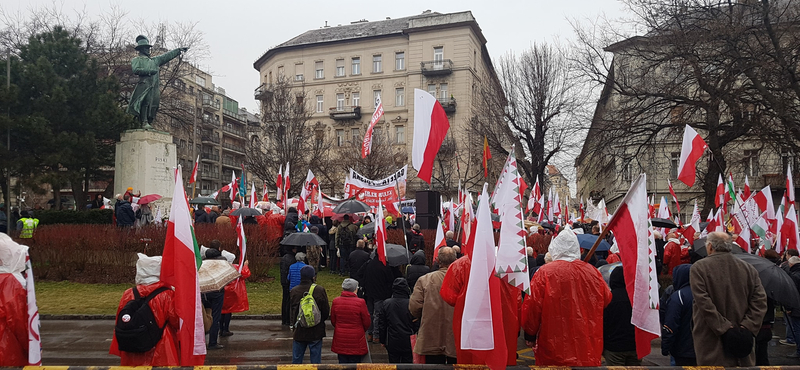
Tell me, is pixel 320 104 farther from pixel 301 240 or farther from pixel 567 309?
pixel 567 309

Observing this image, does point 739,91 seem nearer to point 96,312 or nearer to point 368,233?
point 368,233

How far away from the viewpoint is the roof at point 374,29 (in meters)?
53.1

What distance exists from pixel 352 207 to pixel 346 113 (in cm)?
4065

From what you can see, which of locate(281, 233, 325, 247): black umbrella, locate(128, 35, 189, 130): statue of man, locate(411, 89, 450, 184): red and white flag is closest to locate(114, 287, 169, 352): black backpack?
locate(281, 233, 325, 247): black umbrella

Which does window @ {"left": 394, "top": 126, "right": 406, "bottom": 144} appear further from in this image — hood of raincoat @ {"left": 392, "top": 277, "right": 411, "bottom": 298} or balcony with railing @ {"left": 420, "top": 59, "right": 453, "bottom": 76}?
hood of raincoat @ {"left": 392, "top": 277, "right": 411, "bottom": 298}

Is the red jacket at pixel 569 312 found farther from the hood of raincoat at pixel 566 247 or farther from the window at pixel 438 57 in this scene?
the window at pixel 438 57

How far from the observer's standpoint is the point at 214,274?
7617 mm

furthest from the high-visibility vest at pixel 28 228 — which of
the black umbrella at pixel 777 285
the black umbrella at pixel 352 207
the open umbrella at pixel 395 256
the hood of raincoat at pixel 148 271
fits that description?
the black umbrella at pixel 777 285

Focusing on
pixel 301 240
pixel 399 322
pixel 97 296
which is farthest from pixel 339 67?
pixel 399 322

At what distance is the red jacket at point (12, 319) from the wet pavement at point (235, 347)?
3.39 m

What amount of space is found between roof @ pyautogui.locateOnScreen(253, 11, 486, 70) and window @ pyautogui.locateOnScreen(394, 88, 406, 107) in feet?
→ 18.3

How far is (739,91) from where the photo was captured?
18062 millimetres

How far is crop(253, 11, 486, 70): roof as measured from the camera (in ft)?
174

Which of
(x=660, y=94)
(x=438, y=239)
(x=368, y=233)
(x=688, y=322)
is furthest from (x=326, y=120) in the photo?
(x=688, y=322)
